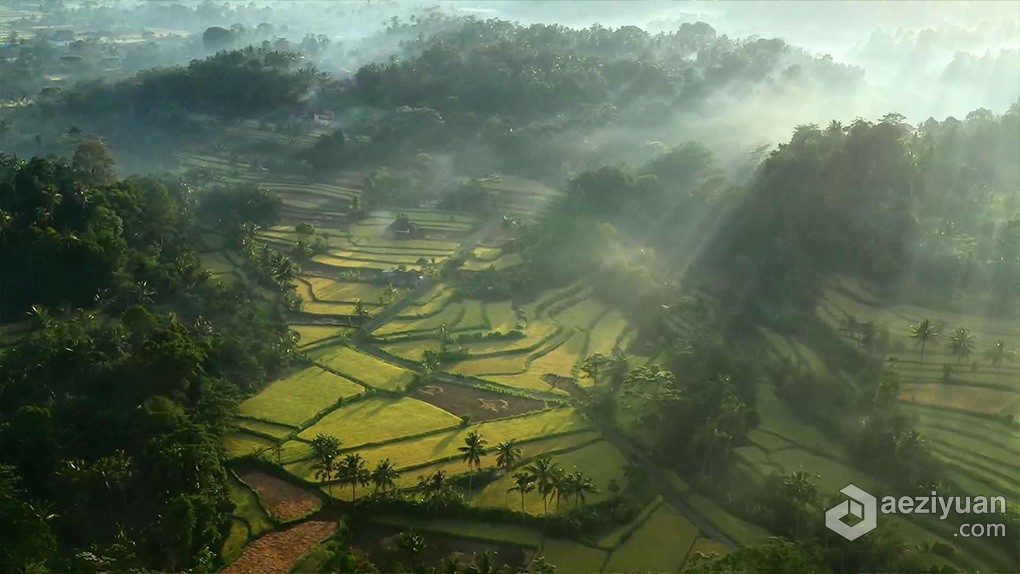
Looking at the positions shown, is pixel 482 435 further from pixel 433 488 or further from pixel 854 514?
pixel 854 514

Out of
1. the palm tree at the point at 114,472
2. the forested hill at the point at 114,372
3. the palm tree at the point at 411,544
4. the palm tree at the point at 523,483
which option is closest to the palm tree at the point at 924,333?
the palm tree at the point at 523,483

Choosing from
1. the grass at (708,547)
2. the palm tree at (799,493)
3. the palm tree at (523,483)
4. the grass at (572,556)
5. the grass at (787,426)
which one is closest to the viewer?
the grass at (572,556)

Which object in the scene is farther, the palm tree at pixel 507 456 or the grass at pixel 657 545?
the palm tree at pixel 507 456

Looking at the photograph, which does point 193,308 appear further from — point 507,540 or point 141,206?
point 507,540

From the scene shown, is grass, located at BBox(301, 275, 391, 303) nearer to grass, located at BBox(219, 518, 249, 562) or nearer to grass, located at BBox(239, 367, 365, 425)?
grass, located at BBox(239, 367, 365, 425)

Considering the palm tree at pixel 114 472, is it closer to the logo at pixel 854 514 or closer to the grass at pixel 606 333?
the grass at pixel 606 333

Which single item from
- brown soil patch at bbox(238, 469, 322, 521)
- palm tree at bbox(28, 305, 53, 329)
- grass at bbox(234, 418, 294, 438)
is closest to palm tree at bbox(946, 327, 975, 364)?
brown soil patch at bbox(238, 469, 322, 521)
